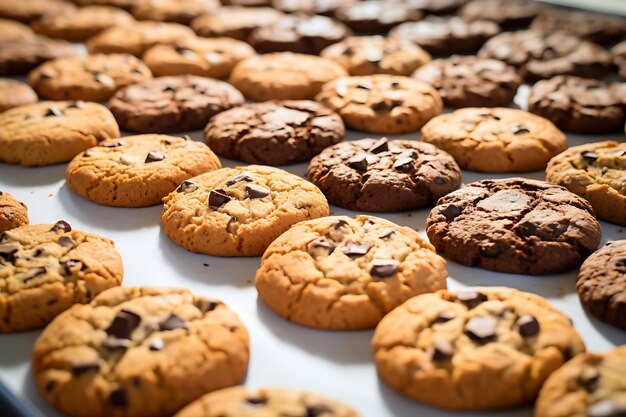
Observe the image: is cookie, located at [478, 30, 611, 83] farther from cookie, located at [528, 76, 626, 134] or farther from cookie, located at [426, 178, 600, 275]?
cookie, located at [426, 178, 600, 275]

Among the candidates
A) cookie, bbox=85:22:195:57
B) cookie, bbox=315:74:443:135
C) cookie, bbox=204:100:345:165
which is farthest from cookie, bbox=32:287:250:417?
cookie, bbox=85:22:195:57

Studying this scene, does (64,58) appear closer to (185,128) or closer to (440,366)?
(185,128)

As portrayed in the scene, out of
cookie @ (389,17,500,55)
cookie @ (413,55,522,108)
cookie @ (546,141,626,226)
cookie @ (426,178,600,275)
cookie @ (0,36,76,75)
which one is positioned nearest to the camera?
cookie @ (426,178,600,275)

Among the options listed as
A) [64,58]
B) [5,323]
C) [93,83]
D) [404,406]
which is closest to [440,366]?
[404,406]

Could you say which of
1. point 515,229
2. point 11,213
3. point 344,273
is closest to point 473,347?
point 344,273

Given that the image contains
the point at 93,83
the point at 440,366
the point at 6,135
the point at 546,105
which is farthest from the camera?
the point at 93,83

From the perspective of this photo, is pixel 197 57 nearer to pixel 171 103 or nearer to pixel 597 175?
pixel 171 103

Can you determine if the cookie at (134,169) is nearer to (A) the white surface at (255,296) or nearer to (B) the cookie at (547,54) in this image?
(A) the white surface at (255,296)
